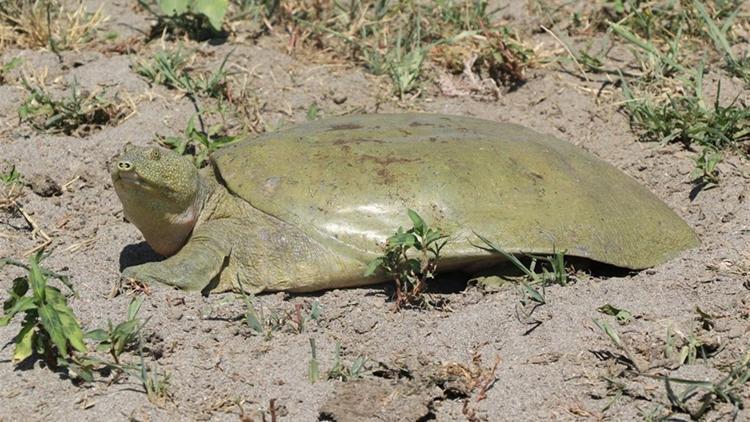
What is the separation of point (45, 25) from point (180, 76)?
2.90ft

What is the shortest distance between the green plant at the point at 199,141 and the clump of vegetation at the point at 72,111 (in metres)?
0.35

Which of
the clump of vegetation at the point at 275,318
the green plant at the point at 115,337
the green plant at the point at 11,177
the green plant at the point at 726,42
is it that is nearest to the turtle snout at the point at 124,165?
the clump of vegetation at the point at 275,318

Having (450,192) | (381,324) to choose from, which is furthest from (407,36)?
(381,324)

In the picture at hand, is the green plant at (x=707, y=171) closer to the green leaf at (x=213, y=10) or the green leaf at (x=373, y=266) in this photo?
the green leaf at (x=373, y=266)

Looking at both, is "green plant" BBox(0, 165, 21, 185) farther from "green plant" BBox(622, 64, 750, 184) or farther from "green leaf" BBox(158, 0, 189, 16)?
"green plant" BBox(622, 64, 750, 184)

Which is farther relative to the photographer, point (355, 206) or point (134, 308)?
point (355, 206)

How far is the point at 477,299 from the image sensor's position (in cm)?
403

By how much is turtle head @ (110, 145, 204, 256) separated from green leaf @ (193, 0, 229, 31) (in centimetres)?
169

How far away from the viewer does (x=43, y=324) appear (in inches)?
129

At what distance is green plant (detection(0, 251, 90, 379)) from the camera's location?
3244 millimetres

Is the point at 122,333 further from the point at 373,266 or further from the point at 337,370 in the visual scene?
the point at 373,266

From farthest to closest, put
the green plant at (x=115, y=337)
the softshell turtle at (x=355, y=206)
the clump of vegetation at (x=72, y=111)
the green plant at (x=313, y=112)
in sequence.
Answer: the green plant at (x=313, y=112) → the clump of vegetation at (x=72, y=111) → the softshell turtle at (x=355, y=206) → the green plant at (x=115, y=337)

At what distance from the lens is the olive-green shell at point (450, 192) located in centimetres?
407

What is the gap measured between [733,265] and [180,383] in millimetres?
2048
